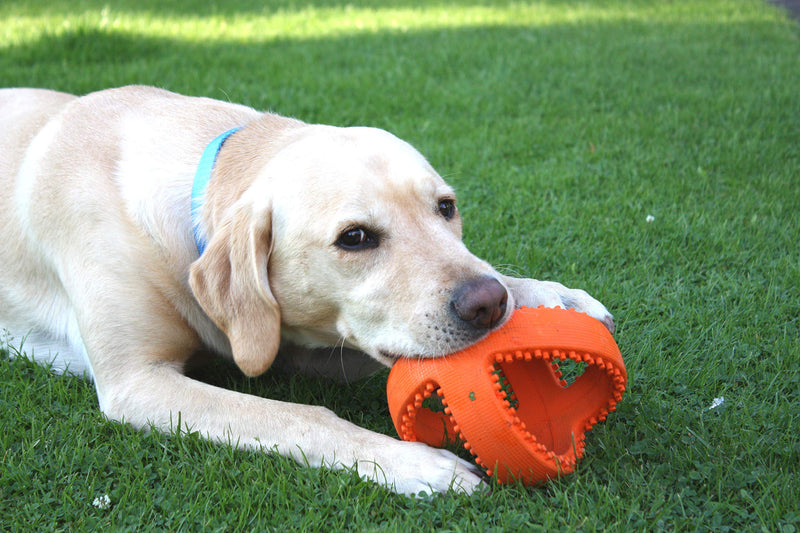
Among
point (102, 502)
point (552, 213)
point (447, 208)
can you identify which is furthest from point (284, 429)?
point (552, 213)

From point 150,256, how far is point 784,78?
661 cm

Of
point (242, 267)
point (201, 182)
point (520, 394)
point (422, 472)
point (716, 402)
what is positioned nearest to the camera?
point (422, 472)

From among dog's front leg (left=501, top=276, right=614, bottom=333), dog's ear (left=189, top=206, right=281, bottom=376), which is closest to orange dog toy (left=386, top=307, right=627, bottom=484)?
dog's front leg (left=501, top=276, right=614, bottom=333)

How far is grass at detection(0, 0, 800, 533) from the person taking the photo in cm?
252

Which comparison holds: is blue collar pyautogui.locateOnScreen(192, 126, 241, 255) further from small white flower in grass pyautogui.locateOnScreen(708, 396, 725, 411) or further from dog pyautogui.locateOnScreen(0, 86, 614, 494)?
small white flower in grass pyautogui.locateOnScreen(708, 396, 725, 411)

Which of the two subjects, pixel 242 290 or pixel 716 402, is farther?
pixel 716 402

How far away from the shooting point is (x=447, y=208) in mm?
3133

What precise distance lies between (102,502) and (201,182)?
1314 millimetres

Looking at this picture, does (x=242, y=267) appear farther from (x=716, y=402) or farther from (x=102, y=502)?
(x=716, y=402)

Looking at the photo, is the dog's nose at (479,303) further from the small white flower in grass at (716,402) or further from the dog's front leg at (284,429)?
→ the small white flower in grass at (716,402)

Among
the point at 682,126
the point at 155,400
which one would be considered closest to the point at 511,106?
the point at 682,126

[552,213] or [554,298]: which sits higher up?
[554,298]

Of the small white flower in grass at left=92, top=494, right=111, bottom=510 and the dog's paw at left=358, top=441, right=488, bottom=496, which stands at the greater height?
the dog's paw at left=358, top=441, right=488, bottom=496

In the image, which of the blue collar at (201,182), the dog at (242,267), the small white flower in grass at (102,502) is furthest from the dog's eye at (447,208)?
the small white flower in grass at (102,502)
